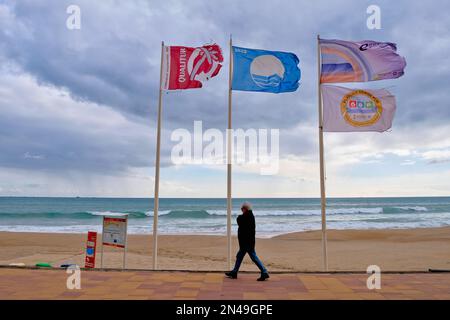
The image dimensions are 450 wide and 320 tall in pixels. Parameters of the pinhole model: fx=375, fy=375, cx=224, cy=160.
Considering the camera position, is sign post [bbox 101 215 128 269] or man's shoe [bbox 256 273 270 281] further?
sign post [bbox 101 215 128 269]

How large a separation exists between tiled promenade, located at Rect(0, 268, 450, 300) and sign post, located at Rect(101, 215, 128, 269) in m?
1.22

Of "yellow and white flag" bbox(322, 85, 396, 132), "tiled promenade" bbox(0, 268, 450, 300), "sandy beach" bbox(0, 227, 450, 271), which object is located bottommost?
"sandy beach" bbox(0, 227, 450, 271)

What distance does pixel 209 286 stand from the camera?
21.5 feet

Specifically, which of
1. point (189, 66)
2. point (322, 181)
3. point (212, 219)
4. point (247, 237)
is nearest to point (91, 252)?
point (247, 237)

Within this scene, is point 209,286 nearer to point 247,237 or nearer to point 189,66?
point 247,237

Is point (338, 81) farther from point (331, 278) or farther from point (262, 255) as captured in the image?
point (262, 255)

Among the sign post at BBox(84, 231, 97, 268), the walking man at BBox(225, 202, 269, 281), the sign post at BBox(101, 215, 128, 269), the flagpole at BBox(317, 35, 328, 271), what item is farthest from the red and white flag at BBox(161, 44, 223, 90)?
the sign post at BBox(84, 231, 97, 268)

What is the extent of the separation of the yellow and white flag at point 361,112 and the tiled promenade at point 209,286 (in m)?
3.42

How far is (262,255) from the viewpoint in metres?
17.8

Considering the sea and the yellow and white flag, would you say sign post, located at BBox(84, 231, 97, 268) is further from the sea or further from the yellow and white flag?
the sea

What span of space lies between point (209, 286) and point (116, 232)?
11.2 ft

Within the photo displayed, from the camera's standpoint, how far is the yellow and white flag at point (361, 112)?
8.95 metres

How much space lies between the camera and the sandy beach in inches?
550
